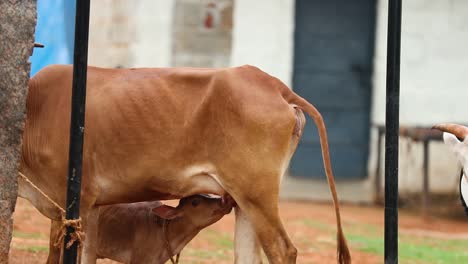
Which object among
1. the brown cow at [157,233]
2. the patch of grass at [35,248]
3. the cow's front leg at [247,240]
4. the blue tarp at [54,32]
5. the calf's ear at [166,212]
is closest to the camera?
the cow's front leg at [247,240]

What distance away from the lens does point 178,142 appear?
18.1 ft

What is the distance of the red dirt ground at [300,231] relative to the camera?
26.6ft

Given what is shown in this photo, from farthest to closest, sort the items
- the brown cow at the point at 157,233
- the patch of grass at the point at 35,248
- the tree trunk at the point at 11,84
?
the patch of grass at the point at 35,248, the brown cow at the point at 157,233, the tree trunk at the point at 11,84

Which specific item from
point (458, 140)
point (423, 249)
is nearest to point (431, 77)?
point (423, 249)

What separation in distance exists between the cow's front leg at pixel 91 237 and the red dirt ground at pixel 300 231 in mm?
1268

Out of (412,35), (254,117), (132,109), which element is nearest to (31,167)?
(132,109)

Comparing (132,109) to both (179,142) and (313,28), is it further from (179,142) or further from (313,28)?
(313,28)

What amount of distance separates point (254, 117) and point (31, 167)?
1395 millimetres

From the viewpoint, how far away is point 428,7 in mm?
13422

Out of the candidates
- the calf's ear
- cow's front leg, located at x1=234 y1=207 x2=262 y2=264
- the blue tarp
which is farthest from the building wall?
cow's front leg, located at x1=234 y1=207 x2=262 y2=264

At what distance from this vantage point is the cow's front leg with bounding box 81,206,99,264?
5672 mm

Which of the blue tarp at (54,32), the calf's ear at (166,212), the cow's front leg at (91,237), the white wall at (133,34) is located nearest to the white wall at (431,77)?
the white wall at (133,34)

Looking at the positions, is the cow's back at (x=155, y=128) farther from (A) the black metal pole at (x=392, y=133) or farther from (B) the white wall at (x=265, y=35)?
(B) the white wall at (x=265, y=35)

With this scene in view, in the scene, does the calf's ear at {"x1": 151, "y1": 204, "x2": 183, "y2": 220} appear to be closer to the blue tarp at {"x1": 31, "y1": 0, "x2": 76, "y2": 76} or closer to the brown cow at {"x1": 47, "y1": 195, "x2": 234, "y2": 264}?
the brown cow at {"x1": 47, "y1": 195, "x2": 234, "y2": 264}
